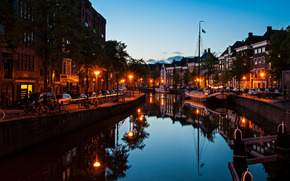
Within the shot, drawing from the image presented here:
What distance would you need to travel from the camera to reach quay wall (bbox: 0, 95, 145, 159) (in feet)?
48.2

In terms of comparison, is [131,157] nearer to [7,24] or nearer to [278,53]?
[7,24]

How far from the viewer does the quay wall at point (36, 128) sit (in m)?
14.7

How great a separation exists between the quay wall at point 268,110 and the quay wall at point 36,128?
17.4 m

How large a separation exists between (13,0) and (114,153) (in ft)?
77.7

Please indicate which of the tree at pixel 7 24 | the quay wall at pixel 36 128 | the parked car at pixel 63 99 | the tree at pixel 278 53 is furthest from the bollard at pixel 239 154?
the tree at pixel 278 53

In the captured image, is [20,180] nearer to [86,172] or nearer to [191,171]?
[86,172]

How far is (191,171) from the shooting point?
14039 mm

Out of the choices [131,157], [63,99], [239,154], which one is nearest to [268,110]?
[131,157]

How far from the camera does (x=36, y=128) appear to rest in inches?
680

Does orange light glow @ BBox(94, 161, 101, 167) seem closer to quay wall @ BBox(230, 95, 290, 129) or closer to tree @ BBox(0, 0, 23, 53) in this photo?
tree @ BBox(0, 0, 23, 53)

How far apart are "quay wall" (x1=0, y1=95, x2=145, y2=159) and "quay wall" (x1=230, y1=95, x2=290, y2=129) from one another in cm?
1740

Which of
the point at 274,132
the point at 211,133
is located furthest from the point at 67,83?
the point at 274,132

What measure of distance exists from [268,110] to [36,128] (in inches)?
984

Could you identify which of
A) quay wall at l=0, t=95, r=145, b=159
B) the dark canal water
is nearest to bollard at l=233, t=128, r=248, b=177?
the dark canal water
